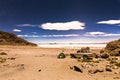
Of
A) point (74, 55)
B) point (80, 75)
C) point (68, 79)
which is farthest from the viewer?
point (74, 55)

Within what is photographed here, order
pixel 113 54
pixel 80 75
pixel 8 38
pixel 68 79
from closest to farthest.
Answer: pixel 68 79, pixel 80 75, pixel 113 54, pixel 8 38

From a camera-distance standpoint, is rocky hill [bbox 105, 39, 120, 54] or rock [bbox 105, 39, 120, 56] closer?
rock [bbox 105, 39, 120, 56]

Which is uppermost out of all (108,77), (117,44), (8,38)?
(8,38)

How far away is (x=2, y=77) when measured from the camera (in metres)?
19.4

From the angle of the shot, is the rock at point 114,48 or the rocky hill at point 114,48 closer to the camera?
the rock at point 114,48

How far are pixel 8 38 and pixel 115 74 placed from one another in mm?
158860

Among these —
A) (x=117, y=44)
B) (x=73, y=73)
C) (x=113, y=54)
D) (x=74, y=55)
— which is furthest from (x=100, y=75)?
(x=117, y=44)

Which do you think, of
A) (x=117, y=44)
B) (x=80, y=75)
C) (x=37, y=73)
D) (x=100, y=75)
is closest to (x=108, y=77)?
(x=100, y=75)

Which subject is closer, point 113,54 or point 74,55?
point 74,55

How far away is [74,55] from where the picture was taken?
113 feet

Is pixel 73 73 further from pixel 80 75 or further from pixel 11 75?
pixel 11 75

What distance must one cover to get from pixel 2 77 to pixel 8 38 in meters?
158

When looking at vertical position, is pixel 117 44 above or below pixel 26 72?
above

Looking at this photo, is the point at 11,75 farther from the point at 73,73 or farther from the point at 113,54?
the point at 113,54
